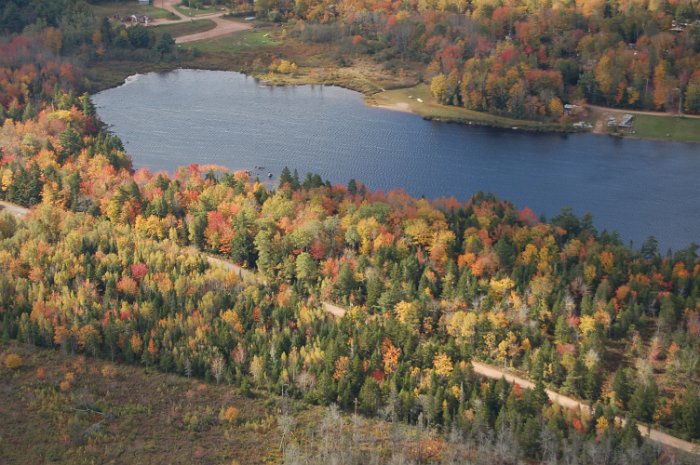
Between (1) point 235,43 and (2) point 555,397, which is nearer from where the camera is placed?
(2) point 555,397

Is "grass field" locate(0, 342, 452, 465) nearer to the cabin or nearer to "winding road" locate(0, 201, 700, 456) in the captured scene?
"winding road" locate(0, 201, 700, 456)

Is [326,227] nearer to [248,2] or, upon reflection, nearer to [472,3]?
[472,3]

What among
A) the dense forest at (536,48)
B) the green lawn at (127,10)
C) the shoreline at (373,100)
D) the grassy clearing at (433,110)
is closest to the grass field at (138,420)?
the shoreline at (373,100)

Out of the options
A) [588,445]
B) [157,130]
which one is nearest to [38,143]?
[157,130]

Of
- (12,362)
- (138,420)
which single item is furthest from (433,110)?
(138,420)

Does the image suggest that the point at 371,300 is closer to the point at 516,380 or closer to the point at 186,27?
the point at 516,380

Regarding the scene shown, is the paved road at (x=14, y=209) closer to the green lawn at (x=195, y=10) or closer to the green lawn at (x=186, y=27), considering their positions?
the green lawn at (x=186, y=27)

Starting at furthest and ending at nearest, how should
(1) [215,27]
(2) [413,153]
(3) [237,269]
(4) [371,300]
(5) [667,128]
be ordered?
(1) [215,27], (5) [667,128], (2) [413,153], (3) [237,269], (4) [371,300]

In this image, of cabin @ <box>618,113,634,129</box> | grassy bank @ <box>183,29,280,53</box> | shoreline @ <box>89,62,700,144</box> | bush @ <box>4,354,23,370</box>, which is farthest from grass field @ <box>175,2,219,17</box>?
bush @ <box>4,354,23,370</box>
